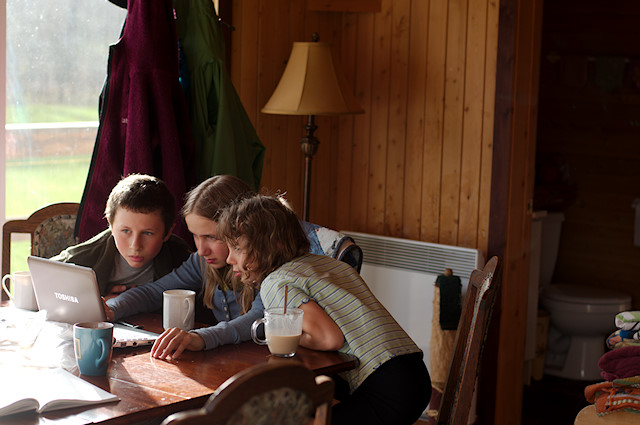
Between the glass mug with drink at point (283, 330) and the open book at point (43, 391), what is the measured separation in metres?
0.40

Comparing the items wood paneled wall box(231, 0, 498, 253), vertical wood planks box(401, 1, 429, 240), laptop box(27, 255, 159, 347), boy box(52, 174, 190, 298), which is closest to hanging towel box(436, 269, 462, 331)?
wood paneled wall box(231, 0, 498, 253)

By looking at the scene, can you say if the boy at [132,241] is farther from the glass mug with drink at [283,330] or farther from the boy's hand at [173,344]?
the glass mug with drink at [283,330]

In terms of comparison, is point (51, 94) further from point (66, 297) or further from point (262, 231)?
point (262, 231)

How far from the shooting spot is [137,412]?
144 cm

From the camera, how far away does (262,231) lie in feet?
6.32

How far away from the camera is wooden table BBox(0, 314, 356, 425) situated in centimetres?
142

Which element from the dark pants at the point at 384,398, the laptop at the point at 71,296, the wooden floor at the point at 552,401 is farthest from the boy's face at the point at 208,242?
the wooden floor at the point at 552,401

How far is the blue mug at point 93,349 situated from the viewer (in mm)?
1614

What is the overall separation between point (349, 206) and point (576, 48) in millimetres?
1823

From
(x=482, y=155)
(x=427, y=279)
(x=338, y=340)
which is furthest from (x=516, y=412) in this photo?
(x=338, y=340)

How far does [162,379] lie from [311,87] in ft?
5.92

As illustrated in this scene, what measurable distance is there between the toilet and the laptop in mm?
2580

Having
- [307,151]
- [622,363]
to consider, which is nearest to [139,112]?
[307,151]

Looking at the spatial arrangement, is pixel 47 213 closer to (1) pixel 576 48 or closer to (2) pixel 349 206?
(2) pixel 349 206
